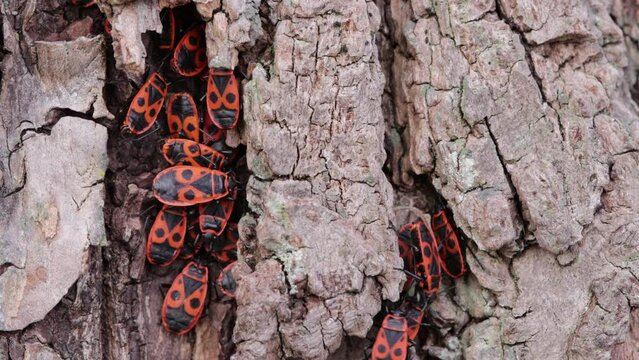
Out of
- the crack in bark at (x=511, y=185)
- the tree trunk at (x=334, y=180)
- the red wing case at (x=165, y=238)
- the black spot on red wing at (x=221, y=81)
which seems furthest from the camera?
the red wing case at (x=165, y=238)

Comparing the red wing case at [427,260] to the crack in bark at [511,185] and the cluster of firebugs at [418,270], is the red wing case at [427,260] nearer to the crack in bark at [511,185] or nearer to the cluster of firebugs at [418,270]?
the cluster of firebugs at [418,270]

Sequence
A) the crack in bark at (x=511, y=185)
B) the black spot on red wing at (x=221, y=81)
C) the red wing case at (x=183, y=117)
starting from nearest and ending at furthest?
the crack in bark at (x=511, y=185) < the black spot on red wing at (x=221, y=81) < the red wing case at (x=183, y=117)

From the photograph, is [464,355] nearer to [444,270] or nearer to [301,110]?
[444,270]

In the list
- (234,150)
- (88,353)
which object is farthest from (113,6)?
(88,353)

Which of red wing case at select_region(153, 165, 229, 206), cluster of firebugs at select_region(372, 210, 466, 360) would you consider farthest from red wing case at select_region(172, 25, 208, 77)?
cluster of firebugs at select_region(372, 210, 466, 360)

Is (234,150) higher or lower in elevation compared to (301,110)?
lower

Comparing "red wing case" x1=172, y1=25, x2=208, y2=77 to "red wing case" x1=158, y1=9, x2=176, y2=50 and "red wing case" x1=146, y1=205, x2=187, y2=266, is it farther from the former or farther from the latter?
"red wing case" x1=146, y1=205, x2=187, y2=266

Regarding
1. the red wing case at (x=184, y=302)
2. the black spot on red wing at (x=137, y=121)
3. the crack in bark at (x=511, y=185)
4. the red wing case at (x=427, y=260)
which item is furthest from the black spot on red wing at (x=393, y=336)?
the black spot on red wing at (x=137, y=121)
